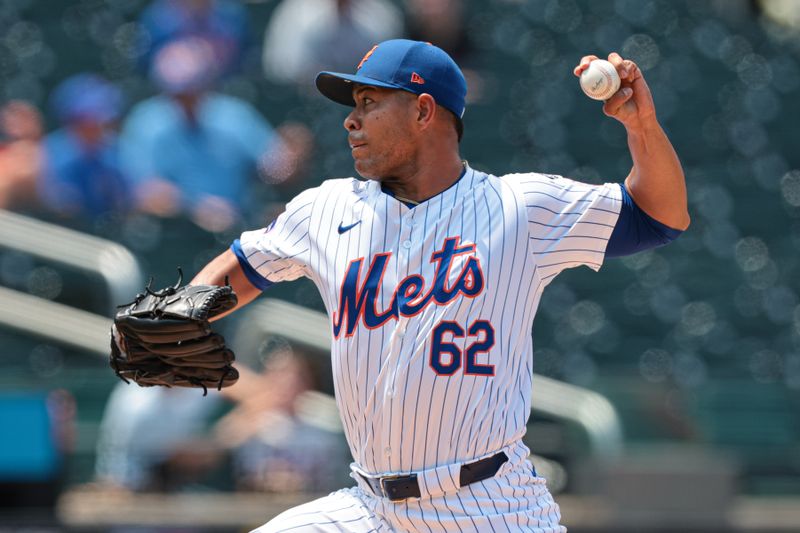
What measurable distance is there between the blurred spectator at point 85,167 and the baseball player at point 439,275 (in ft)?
13.2

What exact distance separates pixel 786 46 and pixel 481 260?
6765 millimetres

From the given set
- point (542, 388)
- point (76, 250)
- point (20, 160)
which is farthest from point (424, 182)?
point (20, 160)

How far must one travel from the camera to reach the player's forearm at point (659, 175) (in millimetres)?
3131

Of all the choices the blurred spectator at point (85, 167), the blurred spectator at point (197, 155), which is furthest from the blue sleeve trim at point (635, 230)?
the blurred spectator at point (85, 167)

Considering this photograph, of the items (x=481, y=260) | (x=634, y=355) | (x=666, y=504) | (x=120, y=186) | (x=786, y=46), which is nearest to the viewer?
(x=481, y=260)

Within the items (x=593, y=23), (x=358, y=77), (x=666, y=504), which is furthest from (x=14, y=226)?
(x=593, y=23)

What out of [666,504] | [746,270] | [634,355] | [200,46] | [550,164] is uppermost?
[200,46]

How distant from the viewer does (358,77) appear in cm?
324

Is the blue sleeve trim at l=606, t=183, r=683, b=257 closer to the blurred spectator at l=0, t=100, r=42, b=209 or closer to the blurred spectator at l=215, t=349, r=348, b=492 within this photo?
the blurred spectator at l=215, t=349, r=348, b=492

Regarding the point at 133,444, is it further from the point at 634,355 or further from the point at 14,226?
the point at 634,355

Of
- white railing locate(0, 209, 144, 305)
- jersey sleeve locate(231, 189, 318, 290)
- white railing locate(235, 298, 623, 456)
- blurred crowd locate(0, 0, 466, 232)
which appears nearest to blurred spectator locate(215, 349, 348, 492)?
white railing locate(235, 298, 623, 456)

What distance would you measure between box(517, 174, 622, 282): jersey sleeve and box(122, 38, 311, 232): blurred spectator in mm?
4181

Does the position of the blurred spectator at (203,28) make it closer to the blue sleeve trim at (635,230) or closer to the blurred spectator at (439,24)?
the blurred spectator at (439,24)

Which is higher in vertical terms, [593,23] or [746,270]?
[593,23]
